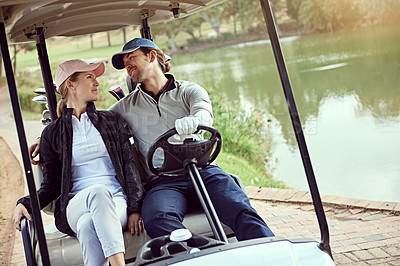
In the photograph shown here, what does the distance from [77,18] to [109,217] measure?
52.1 inches

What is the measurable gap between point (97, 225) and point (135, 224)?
0.87 feet

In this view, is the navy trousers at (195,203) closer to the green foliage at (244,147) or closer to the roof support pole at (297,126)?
the roof support pole at (297,126)

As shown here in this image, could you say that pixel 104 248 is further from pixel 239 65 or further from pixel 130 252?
pixel 239 65

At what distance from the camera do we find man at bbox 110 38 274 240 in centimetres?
254

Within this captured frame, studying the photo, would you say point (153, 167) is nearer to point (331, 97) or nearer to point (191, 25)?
point (331, 97)

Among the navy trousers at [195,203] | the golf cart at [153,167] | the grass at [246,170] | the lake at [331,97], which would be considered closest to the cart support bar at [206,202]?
the golf cart at [153,167]

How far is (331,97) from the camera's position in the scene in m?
11.8

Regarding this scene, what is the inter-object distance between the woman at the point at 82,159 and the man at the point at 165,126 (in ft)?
0.33

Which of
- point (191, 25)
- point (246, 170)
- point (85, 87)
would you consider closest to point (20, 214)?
point (85, 87)

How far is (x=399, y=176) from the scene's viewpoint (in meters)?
6.93

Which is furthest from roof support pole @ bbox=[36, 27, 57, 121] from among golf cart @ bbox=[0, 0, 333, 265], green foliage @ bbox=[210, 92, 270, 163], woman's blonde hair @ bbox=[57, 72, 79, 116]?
green foliage @ bbox=[210, 92, 270, 163]

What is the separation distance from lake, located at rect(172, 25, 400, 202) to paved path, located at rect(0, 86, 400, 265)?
1.81 m

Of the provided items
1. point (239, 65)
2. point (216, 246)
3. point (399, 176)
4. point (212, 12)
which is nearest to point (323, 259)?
point (216, 246)

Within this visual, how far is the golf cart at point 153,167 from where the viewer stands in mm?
2000
